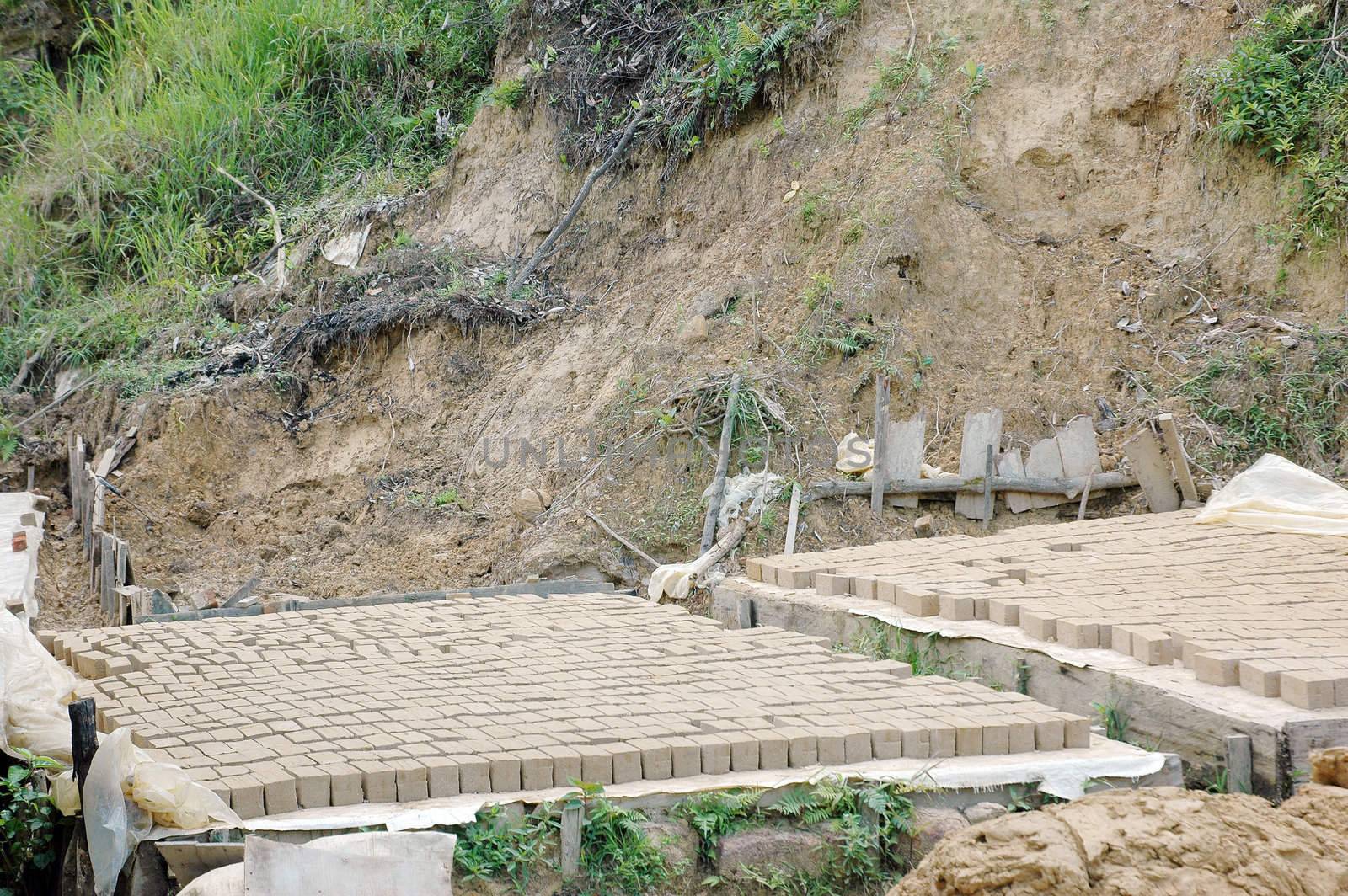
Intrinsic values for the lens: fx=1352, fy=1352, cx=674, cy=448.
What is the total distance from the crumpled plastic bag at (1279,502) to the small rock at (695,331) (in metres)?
4.45

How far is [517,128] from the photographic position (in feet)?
48.2

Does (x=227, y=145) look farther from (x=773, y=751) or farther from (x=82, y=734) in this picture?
(x=773, y=751)

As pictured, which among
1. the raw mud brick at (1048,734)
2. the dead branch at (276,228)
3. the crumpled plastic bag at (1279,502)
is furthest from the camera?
the dead branch at (276,228)

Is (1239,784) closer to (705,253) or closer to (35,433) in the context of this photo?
(705,253)

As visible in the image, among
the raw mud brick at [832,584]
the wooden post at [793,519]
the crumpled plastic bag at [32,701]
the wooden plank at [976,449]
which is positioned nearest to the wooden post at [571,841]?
the crumpled plastic bag at [32,701]

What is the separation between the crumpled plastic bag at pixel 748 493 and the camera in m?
9.38

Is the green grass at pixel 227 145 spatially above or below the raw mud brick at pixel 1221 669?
above

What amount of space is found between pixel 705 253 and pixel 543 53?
153 inches

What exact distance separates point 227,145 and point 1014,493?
39.3 ft

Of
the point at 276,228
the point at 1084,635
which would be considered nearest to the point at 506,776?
the point at 1084,635

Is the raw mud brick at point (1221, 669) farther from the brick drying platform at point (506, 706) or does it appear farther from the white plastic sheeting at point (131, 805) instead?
the white plastic sheeting at point (131, 805)

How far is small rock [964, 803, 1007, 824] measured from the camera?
410cm

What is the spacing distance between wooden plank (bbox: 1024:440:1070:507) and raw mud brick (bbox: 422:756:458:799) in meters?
6.01

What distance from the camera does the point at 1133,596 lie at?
5.91 m
